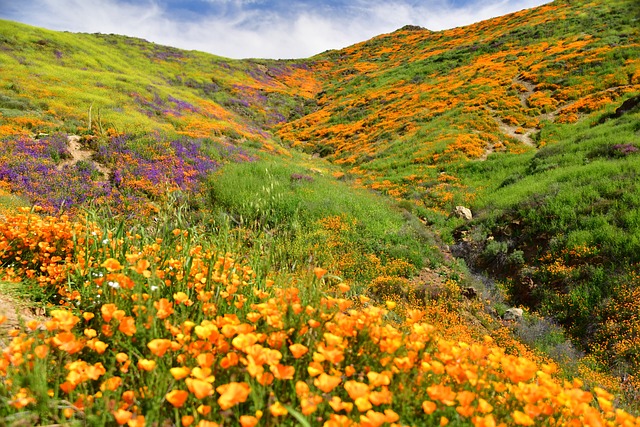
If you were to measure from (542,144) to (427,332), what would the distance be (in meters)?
19.9

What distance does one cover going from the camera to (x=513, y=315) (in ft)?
24.0

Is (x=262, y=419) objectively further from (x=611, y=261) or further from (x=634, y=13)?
(x=634, y=13)

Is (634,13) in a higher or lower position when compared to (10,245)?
higher

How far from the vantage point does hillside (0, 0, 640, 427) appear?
6.04 feet

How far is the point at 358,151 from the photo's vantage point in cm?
2691

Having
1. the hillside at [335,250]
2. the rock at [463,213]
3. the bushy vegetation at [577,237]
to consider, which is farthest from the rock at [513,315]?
the rock at [463,213]

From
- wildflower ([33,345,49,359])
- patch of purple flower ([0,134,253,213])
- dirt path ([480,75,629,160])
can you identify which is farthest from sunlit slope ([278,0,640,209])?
wildflower ([33,345,49,359])

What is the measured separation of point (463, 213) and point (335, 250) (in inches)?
254

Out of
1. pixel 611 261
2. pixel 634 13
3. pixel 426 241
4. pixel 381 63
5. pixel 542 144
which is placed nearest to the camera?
pixel 611 261

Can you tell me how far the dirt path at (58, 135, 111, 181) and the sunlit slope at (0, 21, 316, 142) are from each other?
83 centimetres

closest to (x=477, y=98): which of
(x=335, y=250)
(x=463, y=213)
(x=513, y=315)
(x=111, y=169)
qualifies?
(x=463, y=213)

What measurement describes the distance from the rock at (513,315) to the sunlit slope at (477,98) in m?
7.34

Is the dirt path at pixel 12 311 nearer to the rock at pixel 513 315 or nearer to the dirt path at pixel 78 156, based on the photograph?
the rock at pixel 513 315

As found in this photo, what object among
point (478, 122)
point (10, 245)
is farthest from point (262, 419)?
point (478, 122)
